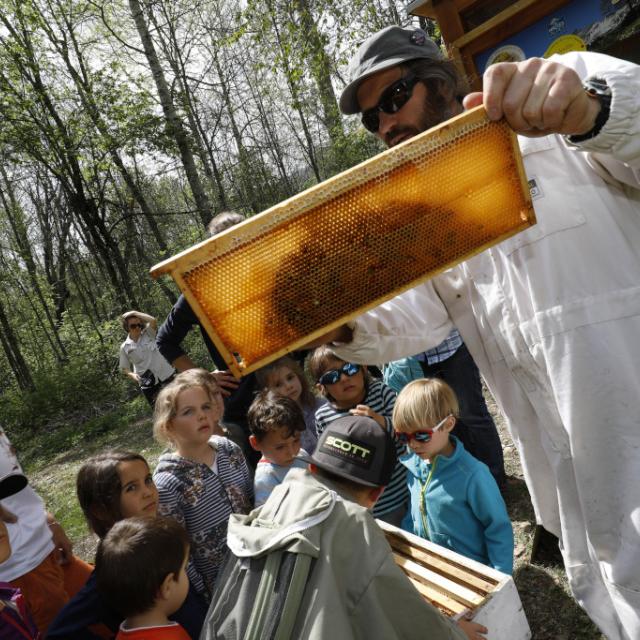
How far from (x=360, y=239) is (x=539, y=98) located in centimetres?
61

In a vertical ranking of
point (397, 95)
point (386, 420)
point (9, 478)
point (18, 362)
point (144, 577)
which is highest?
point (397, 95)

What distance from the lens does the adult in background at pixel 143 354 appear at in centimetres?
721

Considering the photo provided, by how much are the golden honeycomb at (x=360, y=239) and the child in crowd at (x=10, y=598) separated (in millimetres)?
1727

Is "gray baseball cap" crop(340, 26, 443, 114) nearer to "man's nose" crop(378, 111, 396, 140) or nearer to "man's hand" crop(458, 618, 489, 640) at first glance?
"man's nose" crop(378, 111, 396, 140)

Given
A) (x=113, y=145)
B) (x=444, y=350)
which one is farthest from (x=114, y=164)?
(x=444, y=350)

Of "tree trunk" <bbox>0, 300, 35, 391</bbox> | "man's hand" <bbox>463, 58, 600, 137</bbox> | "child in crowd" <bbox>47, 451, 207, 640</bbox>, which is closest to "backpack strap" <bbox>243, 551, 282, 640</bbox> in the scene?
"child in crowd" <bbox>47, 451, 207, 640</bbox>

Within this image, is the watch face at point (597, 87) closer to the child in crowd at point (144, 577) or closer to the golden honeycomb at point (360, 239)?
the golden honeycomb at point (360, 239)

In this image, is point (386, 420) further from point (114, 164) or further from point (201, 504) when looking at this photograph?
point (114, 164)

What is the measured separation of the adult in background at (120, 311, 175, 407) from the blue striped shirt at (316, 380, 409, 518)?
409 cm

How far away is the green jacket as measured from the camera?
1.42m

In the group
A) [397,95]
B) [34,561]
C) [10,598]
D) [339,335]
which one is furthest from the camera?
[34,561]

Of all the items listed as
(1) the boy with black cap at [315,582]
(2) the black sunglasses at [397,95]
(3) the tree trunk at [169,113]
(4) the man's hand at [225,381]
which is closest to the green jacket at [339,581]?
(1) the boy with black cap at [315,582]

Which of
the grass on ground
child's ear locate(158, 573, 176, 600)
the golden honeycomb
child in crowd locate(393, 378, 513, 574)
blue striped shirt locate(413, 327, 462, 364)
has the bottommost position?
the grass on ground

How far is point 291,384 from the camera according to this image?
403 centimetres
